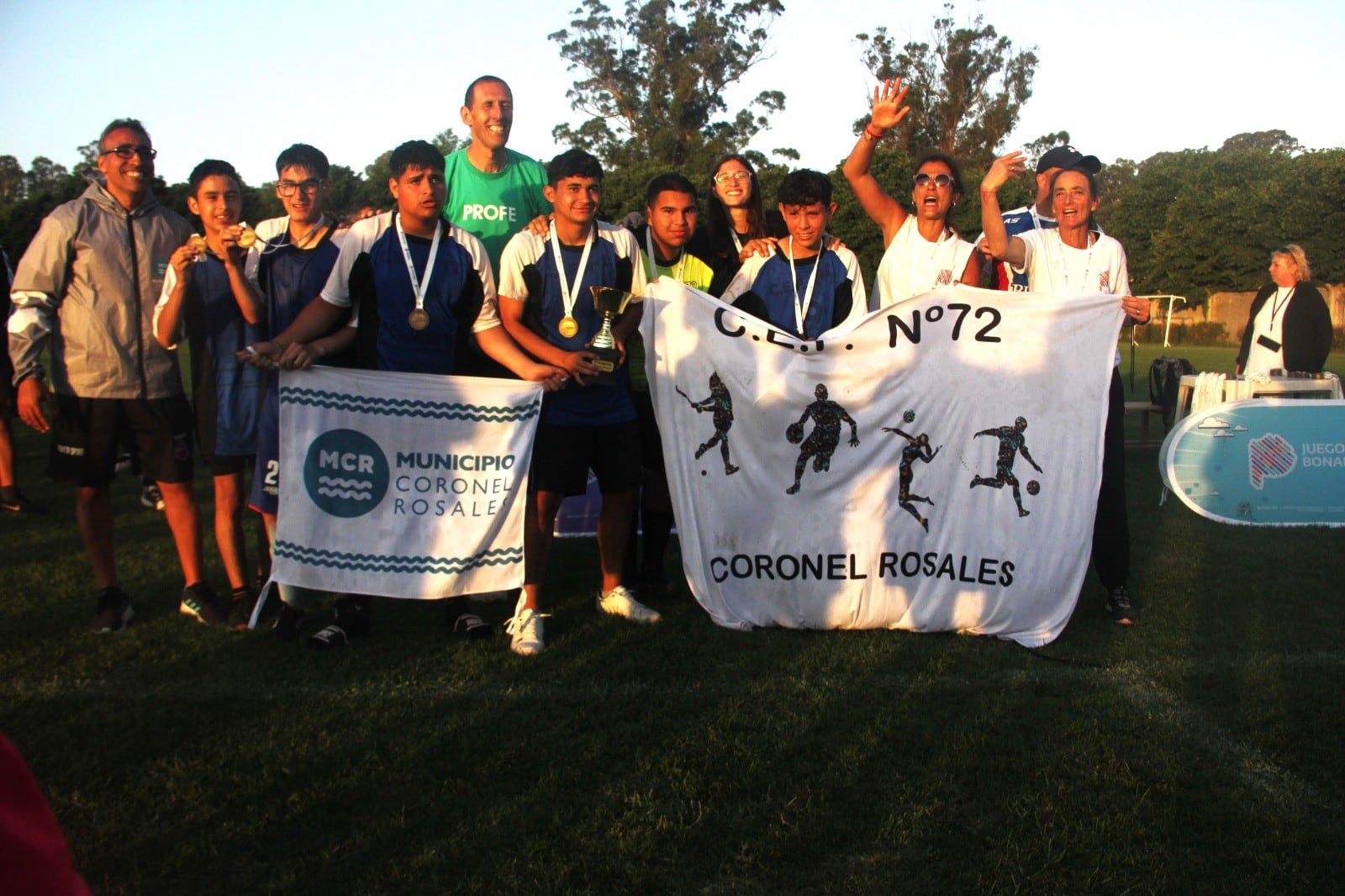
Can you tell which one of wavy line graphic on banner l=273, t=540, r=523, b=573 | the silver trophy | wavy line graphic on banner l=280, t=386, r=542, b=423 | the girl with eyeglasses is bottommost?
wavy line graphic on banner l=273, t=540, r=523, b=573

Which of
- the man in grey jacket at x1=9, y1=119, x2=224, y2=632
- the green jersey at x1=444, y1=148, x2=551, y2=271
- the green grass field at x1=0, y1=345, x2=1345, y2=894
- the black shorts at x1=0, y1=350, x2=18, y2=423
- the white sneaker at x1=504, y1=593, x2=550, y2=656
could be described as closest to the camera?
the green grass field at x1=0, y1=345, x2=1345, y2=894

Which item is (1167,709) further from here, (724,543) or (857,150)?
(857,150)

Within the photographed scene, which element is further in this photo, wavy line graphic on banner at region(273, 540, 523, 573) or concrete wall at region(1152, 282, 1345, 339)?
concrete wall at region(1152, 282, 1345, 339)

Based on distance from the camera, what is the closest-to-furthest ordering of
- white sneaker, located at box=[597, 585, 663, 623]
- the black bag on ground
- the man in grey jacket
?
1. the man in grey jacket
2. white sneaker, located at box=[597, 585, 663, 623]
3. the black bag on ground

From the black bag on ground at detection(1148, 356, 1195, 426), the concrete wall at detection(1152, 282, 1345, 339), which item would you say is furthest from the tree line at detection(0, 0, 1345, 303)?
the black bag on ground at detection(1148, 356, 1195, 426)

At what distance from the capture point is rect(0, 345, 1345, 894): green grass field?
9.59 feet

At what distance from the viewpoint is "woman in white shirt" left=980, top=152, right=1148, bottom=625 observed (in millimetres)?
5195

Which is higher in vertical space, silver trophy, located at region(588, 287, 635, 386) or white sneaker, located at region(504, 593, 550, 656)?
silver trophy, located at region(588, 287, 635, 386)

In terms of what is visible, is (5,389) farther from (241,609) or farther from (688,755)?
(688,755)

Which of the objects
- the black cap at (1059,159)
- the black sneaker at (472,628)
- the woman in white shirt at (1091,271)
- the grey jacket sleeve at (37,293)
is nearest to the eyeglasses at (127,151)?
the grey jacket sleeve at (37,293)

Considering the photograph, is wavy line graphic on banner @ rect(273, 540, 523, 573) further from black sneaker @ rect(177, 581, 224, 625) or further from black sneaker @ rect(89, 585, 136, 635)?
black sneaker @ rect(89, 585, 136, 635)

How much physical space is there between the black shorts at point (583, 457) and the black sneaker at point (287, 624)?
3.81ft

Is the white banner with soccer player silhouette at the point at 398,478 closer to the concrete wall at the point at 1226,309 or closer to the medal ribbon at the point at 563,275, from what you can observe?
the medal ribbon at the point at 563,275

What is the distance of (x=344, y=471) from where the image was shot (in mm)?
4770
